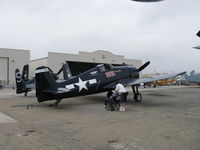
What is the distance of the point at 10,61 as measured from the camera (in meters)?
44.7

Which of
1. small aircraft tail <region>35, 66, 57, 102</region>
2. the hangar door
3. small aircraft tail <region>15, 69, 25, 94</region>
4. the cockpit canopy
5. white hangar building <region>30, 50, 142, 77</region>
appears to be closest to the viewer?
small aircraft tail <region>35, 66, 57, 102</region>

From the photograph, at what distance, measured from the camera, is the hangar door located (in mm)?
43375

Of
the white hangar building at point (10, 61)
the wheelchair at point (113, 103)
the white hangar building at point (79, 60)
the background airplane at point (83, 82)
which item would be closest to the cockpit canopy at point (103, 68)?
the background airplane at point (83, 82)

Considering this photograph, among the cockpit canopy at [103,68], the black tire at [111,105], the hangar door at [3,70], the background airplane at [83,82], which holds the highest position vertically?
the hangar door at [3,70]

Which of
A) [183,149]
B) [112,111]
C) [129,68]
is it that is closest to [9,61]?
[129,68]

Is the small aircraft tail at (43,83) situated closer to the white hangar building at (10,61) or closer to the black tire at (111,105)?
the black tire at (111,105)

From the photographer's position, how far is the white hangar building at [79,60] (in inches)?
1670

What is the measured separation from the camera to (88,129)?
6.62 metres

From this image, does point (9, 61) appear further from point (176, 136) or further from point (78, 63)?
point (176, 136)

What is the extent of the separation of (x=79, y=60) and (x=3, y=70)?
15.3 meters

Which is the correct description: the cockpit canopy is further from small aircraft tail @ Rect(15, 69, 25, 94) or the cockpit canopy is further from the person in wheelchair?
small aircraft tail @ Rect(15, 69, 25, 94)

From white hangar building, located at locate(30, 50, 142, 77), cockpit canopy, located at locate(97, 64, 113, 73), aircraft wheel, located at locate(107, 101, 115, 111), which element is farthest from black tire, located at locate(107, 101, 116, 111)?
white hangar building, located at locate(30, 50, 142, 77)

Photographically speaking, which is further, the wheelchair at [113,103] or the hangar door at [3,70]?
the hangar door at [3,70]

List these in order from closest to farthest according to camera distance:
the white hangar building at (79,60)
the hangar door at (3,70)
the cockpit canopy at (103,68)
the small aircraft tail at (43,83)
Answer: the small aircraft tail at (43,83), the cockpit canopy at (103,68), the white hangar building at (79,60), the hangar door at (3,70)
